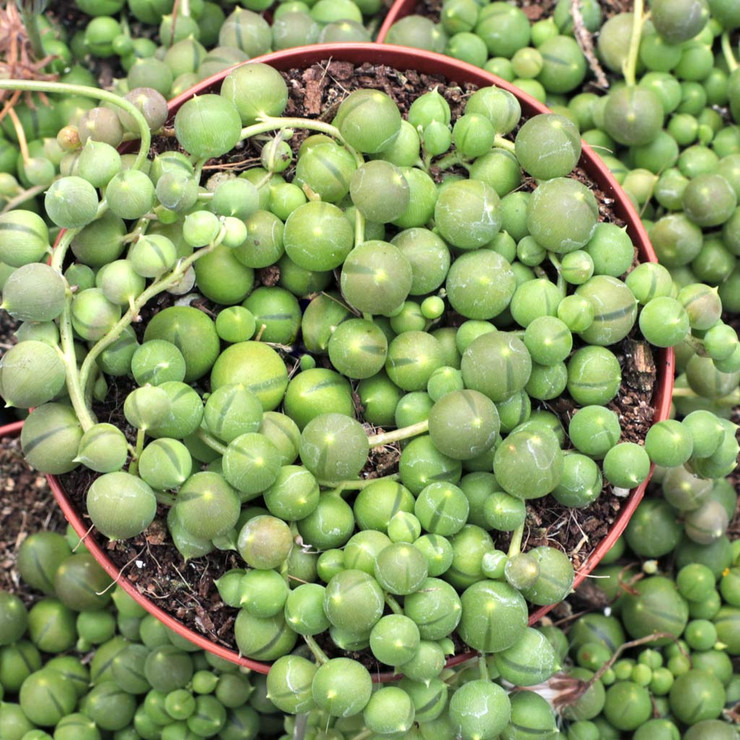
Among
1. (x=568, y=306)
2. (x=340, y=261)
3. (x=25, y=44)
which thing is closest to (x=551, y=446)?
(x=568, y=306)

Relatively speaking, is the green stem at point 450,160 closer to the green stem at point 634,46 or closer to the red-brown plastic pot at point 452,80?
the red-brown plastic pot at point 452,80

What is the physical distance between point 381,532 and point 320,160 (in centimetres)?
44

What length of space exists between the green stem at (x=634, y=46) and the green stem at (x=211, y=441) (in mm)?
859

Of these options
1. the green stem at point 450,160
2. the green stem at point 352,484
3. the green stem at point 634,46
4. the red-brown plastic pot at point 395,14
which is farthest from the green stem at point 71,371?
the green stem at point 634,46

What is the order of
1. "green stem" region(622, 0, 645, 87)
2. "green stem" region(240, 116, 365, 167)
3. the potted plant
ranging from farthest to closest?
"green stem" region(622, 0, 645, 87), "green stem" region(240, 116, 365, 167), the potted plant

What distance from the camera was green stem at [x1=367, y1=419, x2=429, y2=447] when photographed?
960mm

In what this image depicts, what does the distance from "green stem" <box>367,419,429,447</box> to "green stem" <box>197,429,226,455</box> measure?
0.55 feet

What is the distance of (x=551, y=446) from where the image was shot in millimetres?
899

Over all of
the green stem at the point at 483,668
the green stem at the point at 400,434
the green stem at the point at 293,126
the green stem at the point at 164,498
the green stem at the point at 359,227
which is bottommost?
the green stem at the point at 483,668

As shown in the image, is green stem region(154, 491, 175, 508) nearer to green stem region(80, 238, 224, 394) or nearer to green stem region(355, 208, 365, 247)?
green stem region(80, 238, 224, 394)

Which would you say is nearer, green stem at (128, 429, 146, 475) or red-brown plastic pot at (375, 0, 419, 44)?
green stem at (128, 429, 146, 475)

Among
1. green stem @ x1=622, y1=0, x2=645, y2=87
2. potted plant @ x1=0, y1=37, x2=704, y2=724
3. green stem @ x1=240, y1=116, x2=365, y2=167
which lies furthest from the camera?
green stem @ x1=622, y1=0, x2=645, y2=87

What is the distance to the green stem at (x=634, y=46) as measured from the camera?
1.29 meters

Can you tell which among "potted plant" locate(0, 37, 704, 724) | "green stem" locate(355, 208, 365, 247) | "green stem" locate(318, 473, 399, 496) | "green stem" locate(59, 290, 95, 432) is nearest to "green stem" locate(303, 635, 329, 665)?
"potted plant" locate(0, 37, 704, 724)
